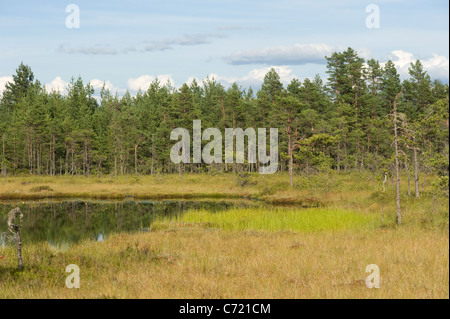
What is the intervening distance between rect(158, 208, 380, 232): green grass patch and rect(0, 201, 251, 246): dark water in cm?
374

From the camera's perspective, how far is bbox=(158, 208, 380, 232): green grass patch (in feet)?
67.7

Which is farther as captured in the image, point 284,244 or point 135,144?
point 135,144

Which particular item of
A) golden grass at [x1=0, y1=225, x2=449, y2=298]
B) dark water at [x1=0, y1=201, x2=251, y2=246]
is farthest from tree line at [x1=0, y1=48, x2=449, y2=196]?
golden grass at [x1=0, y1=225, x2=449, y2=298]

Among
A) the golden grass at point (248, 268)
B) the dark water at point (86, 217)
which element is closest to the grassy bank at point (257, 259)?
the golden grass at point (248, 268)

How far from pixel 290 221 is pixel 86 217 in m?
15.7

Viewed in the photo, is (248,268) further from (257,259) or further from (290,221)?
(290,221)

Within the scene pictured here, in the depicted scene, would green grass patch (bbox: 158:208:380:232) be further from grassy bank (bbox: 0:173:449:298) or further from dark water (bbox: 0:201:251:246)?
dark water (bbox: 0:201:251:246)

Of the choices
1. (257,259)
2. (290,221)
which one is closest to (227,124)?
(290,221)

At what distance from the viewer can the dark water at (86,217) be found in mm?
22766
